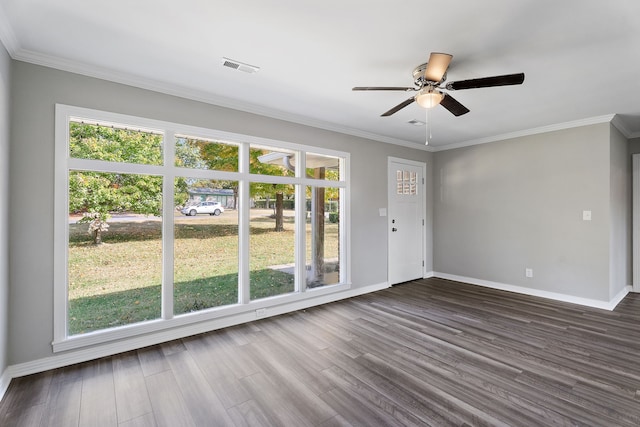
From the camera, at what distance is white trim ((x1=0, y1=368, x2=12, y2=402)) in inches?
81.9

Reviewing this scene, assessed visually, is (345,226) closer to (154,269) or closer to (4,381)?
(154,269)

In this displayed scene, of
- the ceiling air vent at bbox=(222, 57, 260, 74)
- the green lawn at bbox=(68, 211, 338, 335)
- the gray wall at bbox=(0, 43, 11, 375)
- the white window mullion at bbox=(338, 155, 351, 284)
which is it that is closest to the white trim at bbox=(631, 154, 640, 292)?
the white window mullion at bbox=(338, 155, 351, 284)

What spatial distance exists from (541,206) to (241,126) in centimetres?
444

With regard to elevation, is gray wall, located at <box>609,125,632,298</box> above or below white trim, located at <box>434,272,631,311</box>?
above

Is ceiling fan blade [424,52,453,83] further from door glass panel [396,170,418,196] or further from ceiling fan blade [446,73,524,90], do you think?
door glass panel [396,170,418,196]

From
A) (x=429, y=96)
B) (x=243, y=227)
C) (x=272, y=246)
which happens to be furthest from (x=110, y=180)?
(x=429, y=96)

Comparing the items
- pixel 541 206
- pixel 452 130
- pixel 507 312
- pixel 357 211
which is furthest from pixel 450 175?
pixel 507 312

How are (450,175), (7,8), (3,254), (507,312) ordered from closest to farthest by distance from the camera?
(7,8) < (3,254) < (507,312) < (450,175)


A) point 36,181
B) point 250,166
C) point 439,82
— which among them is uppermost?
point 439,82

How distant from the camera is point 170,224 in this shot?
3.00 metres

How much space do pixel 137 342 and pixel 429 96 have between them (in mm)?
3438

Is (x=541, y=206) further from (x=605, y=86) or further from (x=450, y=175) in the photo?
(x=605, y=86)

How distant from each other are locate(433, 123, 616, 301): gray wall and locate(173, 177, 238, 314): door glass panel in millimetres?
4025

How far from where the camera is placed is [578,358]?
2580mm
